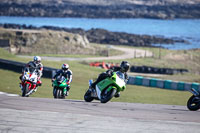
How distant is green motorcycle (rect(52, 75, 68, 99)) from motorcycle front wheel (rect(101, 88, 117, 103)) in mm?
2437

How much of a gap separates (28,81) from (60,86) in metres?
1.33

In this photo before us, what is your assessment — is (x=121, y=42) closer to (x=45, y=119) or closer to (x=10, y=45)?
(x=10, y=45)

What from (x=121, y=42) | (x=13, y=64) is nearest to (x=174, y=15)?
(x=121, y=42)

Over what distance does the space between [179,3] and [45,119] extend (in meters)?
197

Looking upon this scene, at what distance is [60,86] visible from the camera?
14.6m

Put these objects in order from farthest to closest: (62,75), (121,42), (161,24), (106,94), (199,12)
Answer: (199,12)
(161,24)
(121,42)
(62,75)
(106,94)

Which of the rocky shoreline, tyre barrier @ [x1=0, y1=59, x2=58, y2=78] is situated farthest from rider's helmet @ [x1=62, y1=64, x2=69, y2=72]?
the rocky shoreline

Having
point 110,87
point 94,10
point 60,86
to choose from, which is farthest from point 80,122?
point 94,10

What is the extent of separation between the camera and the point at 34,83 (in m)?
15.1

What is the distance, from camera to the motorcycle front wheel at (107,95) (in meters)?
12.1

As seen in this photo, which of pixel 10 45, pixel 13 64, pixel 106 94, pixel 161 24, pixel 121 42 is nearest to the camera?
pixel 106 94

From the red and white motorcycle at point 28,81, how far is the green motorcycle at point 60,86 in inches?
38.9

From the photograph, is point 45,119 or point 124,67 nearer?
point 45,119

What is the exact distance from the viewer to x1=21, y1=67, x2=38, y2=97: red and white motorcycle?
14766 millimetres
